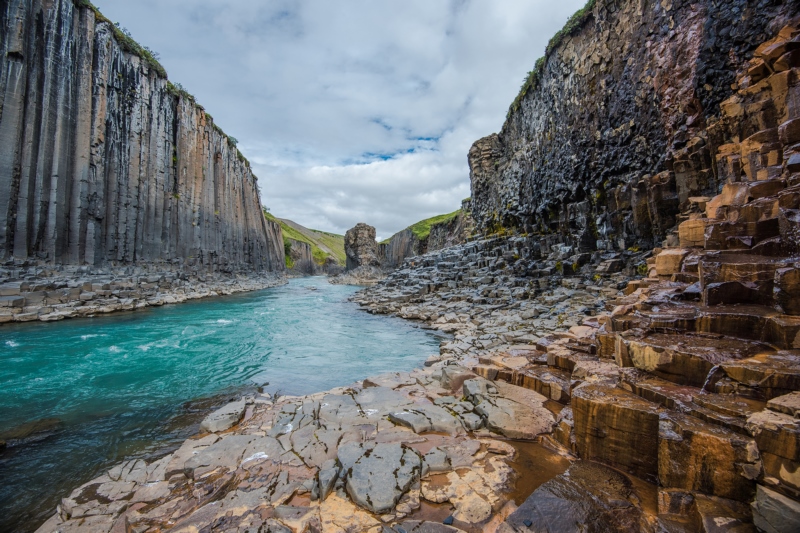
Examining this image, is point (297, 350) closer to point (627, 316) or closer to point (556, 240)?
point (627, 316)

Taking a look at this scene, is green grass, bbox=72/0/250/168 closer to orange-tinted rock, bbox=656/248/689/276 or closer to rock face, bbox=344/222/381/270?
orange-tinted rock, bbox=656/248/689/276

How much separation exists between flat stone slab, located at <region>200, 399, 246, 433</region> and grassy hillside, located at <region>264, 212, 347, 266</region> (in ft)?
263

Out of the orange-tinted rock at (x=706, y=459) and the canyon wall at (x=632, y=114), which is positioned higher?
the canyon wall at (x=632, y=114)

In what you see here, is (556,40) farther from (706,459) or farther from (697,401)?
(706,459)

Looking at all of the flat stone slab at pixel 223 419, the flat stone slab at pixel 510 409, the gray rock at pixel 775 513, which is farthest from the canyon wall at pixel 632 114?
the flat stone slab at pixel 223 419

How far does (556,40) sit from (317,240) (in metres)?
127

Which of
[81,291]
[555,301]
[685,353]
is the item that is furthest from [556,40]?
[81,291]

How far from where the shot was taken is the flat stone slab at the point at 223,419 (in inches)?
201

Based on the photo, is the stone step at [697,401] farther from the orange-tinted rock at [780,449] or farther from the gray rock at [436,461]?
the gray rock at [436,461]

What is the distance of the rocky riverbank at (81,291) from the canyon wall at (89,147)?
118 centimetres

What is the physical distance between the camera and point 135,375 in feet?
28.3

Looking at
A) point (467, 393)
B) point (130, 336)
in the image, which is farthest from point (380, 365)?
point (130, 336)

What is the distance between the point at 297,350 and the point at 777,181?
1267 cm

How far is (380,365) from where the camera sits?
9.70m
